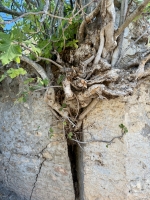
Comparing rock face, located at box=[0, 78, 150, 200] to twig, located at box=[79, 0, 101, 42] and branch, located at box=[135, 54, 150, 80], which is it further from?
twig, located at box=[79, 0, 101, 42]

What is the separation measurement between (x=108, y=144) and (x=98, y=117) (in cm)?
24

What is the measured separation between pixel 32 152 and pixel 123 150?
94 cm

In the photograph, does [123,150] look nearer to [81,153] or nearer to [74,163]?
[81,153]

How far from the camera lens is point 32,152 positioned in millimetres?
1891

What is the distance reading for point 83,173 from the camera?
1664 mm

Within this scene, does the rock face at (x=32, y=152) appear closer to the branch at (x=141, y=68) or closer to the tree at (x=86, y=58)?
the tree at (x=86, y=58)

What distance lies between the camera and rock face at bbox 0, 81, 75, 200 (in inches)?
70.1

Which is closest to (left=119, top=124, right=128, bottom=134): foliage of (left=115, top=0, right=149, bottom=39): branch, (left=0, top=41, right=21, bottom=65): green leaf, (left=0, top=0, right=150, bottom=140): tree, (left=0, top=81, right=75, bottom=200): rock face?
(left=0, top=0, right=150, bottom=140): tree

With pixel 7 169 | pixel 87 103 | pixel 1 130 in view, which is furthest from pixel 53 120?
pixel 7 169

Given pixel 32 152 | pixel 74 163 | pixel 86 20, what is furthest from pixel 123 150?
pixel 86 20

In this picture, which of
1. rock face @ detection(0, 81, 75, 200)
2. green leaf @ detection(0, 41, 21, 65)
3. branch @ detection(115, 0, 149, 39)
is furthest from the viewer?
rock face @ detection(0, 81, 75, 200)

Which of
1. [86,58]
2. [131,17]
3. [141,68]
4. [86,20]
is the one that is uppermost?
[86,20]

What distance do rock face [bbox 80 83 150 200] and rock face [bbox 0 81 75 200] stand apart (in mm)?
358

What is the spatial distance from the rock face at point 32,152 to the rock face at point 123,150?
0.36 m
